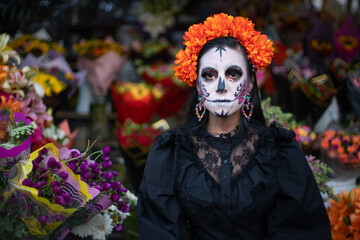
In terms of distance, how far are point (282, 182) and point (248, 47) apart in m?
0.62

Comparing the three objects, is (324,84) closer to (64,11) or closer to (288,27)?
(288,27)

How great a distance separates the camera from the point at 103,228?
6.93 ft

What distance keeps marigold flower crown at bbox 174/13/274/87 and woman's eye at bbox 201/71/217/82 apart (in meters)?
0.06

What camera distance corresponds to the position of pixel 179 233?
1.95m

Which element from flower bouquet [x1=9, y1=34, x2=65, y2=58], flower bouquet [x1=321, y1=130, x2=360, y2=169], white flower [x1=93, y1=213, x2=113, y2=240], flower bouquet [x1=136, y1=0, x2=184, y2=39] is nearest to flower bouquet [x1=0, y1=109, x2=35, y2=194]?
white flower [x1=93, y1=213, x2=113, y2=240]

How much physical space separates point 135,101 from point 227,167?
9.25 feet

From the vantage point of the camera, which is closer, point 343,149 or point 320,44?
point 343,149

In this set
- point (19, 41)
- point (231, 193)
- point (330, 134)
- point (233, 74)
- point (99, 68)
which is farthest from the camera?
point (99, 68)

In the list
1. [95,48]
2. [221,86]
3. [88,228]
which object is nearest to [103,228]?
[88,228]

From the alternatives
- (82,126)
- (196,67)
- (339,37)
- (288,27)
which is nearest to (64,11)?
(82,126)

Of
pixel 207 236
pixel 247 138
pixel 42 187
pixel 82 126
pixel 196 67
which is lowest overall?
pixel 82 126

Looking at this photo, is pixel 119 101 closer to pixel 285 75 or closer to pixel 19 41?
pixel 19 41

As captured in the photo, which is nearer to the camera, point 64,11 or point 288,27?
point 288,27

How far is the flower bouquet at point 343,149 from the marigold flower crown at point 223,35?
111cm
